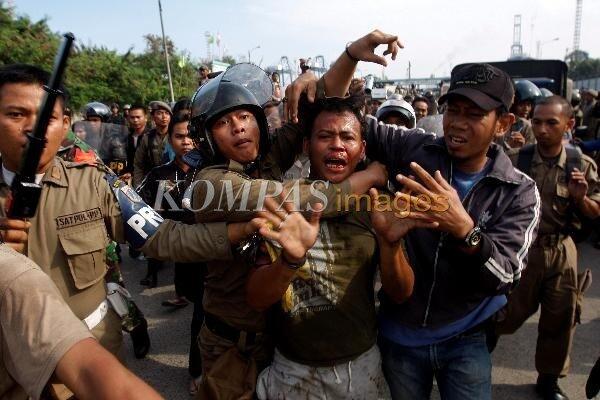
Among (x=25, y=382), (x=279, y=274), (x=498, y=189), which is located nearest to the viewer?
(x=25, y=382)

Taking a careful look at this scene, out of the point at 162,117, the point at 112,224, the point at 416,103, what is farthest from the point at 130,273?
the point at 416,103

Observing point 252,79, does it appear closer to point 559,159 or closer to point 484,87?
point 484,87

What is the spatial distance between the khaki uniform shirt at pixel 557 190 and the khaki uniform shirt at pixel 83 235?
2.48 meters

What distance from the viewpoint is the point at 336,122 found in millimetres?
1838

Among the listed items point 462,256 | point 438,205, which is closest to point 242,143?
point 438,205

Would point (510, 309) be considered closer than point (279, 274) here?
No

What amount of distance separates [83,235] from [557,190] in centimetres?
300

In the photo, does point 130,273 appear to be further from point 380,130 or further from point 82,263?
point 380,130

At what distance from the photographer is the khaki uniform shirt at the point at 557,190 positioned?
3.05 meters

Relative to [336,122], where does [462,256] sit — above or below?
below

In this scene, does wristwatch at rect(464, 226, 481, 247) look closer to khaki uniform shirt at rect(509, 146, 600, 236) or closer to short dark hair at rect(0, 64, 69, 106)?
short dark hair at rect(0, 64, 69, 106)

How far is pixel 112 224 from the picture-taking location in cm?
198

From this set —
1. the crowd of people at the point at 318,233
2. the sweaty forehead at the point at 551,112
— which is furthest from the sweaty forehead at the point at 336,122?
the sweaty forehead at the point at 551,112

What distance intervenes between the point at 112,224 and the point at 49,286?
80cm
